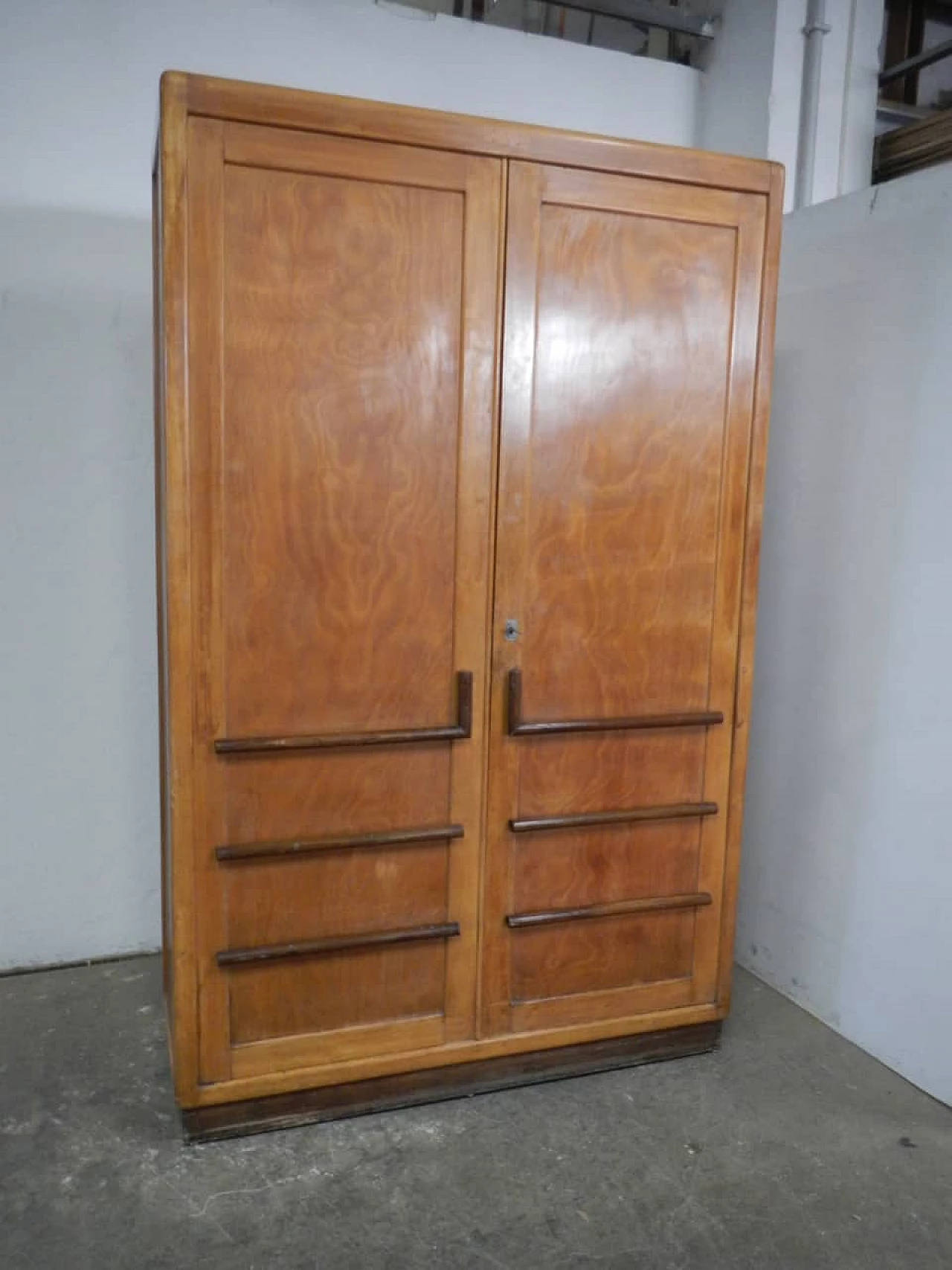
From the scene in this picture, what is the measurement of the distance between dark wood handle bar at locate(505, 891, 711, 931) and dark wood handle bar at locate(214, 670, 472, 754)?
1.57ft

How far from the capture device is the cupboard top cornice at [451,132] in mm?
1851

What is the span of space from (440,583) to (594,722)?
19.8 inches

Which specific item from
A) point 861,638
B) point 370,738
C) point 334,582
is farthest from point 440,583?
point 861,638

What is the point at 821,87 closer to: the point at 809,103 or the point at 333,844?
the point at 809,103

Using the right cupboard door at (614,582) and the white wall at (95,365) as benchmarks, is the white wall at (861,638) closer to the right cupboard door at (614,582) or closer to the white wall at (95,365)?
the right cupboard door at (614,582)

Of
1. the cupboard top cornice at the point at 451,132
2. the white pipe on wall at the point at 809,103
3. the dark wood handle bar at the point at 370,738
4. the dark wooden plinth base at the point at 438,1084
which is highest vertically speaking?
the white pipe on wall at the point at 809,103

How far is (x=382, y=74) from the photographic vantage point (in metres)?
2.79

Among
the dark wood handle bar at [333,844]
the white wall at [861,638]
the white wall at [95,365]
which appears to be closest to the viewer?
the dark wood handle bar at [333,844]

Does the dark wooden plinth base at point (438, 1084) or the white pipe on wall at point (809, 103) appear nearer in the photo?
the dark wooden plinth base at point (438, 1084)

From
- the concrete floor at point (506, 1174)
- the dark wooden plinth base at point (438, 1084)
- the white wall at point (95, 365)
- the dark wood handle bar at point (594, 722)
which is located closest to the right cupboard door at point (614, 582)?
the dark wood handle bar at point (594, 722)

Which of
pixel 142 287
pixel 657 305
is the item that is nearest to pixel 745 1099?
pixel 657 305

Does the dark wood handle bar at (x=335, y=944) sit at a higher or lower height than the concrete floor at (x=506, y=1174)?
higher

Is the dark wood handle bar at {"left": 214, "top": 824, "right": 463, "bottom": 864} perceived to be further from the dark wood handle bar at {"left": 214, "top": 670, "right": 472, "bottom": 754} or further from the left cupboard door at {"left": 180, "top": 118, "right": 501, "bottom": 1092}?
the dark wood handle bar at {"left": 214, "top": 670, "right": 472, "bottom": 754}

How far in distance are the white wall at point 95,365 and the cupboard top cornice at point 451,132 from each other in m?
0.90
